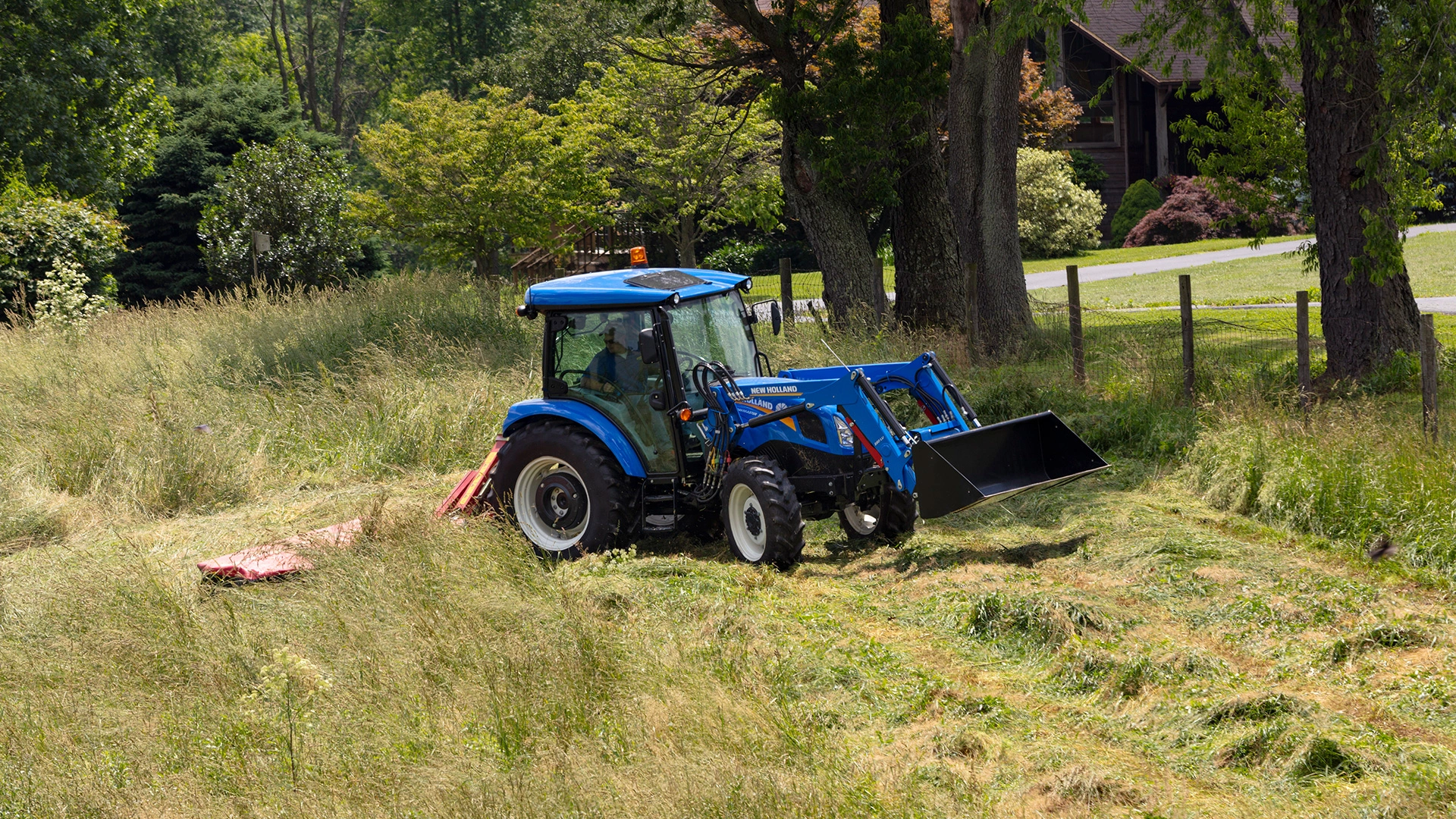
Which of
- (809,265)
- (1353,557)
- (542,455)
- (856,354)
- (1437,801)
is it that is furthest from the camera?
(809,265)

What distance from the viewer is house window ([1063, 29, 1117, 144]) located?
43312 millimetres

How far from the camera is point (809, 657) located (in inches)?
255

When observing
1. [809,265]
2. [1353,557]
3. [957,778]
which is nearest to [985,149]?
[1353,557]

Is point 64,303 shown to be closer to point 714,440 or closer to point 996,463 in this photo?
point 714,440

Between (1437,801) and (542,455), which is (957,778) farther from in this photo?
(542,455)

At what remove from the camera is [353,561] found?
8109 millimetres

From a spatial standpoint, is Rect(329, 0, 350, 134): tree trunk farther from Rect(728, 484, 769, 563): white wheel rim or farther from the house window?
Rect(728, 484, 769, 563): white wheel rim

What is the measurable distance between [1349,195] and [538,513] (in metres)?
8.62

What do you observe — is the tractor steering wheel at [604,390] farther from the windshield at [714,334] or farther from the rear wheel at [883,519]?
the rear wheel at [883,519]

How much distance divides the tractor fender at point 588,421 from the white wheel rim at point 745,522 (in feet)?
2.41

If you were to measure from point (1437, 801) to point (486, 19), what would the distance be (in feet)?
183

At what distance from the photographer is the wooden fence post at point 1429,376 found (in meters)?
9.26

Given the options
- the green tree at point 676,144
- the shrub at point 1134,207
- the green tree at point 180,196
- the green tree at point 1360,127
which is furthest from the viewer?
the shrub at point 1134,207

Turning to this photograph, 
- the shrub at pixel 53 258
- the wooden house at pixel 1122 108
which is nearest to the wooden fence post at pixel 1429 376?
the shrub at pixel 53 258
